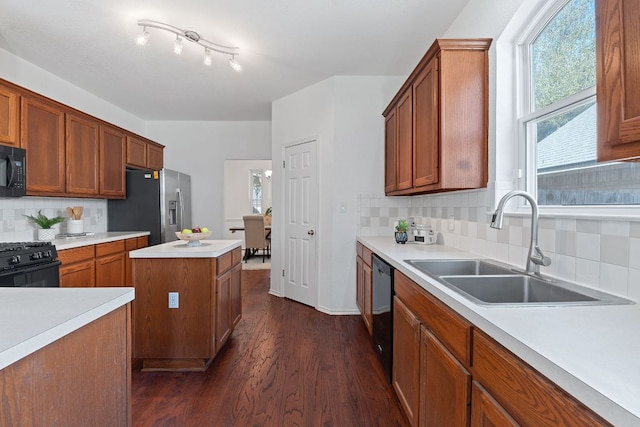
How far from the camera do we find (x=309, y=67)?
11.0 ft

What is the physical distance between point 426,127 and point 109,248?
3275 millimetres

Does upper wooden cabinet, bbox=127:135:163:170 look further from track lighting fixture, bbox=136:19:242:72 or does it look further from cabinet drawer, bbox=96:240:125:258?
track lighting fixture, bbox=136:19:242:72

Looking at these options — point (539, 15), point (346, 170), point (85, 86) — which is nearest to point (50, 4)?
point (85, 86)

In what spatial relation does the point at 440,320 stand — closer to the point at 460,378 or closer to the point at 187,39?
the point at 460,378

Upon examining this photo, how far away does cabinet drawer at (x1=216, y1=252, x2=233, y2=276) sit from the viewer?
2.46 meters

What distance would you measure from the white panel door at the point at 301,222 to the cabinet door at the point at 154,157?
2076mm

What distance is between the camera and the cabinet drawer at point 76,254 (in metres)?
2.82

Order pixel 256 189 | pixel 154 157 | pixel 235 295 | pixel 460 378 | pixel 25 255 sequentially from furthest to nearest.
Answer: pixel 256 189 → pixel 154 157 → pixel 235 295 → pixel 25 255 → pixel 460 378

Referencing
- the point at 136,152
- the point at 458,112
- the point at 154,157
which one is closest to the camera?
the point at 458,112

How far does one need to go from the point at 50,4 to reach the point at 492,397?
335 centimetres

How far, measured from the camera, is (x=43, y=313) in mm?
878

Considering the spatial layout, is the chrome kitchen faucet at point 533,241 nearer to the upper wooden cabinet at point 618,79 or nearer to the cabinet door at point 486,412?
the upper wooden cabinet at point 618,79

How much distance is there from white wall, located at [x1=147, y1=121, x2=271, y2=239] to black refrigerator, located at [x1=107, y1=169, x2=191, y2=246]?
1.03m

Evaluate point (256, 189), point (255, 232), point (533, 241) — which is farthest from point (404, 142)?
point (256, 189)
